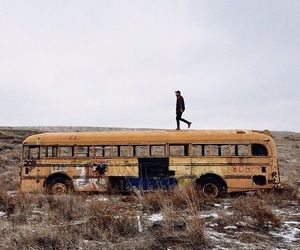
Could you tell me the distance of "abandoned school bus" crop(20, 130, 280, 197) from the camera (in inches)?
571

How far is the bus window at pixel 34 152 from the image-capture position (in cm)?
1548

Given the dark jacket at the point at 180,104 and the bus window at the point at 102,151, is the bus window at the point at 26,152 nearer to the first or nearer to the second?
the bus window at the point at 102,151

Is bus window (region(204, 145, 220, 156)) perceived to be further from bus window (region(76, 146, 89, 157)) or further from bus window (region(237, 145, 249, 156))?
bus window (region(76, 146, 89, 157))

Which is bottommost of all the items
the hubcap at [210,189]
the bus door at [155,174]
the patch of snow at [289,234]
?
the patch of snow at [289,234]

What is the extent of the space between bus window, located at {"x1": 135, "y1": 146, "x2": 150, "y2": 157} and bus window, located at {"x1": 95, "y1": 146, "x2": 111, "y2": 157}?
→ 3.57 ft

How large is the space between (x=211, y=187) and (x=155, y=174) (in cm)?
213

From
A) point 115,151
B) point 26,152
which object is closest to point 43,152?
point 26,152

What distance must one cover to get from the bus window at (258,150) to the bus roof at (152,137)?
261mm

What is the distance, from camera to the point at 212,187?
47.5ft

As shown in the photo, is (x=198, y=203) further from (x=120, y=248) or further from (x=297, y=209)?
(x=120, y=248)

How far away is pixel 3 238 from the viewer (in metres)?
7.06

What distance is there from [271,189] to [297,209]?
3.10 m

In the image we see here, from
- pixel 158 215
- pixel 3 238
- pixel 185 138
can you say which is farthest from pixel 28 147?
pixel 3 238

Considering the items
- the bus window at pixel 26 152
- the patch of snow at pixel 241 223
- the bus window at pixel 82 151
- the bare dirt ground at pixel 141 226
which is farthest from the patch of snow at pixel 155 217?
the bus window at pixel 26 152
